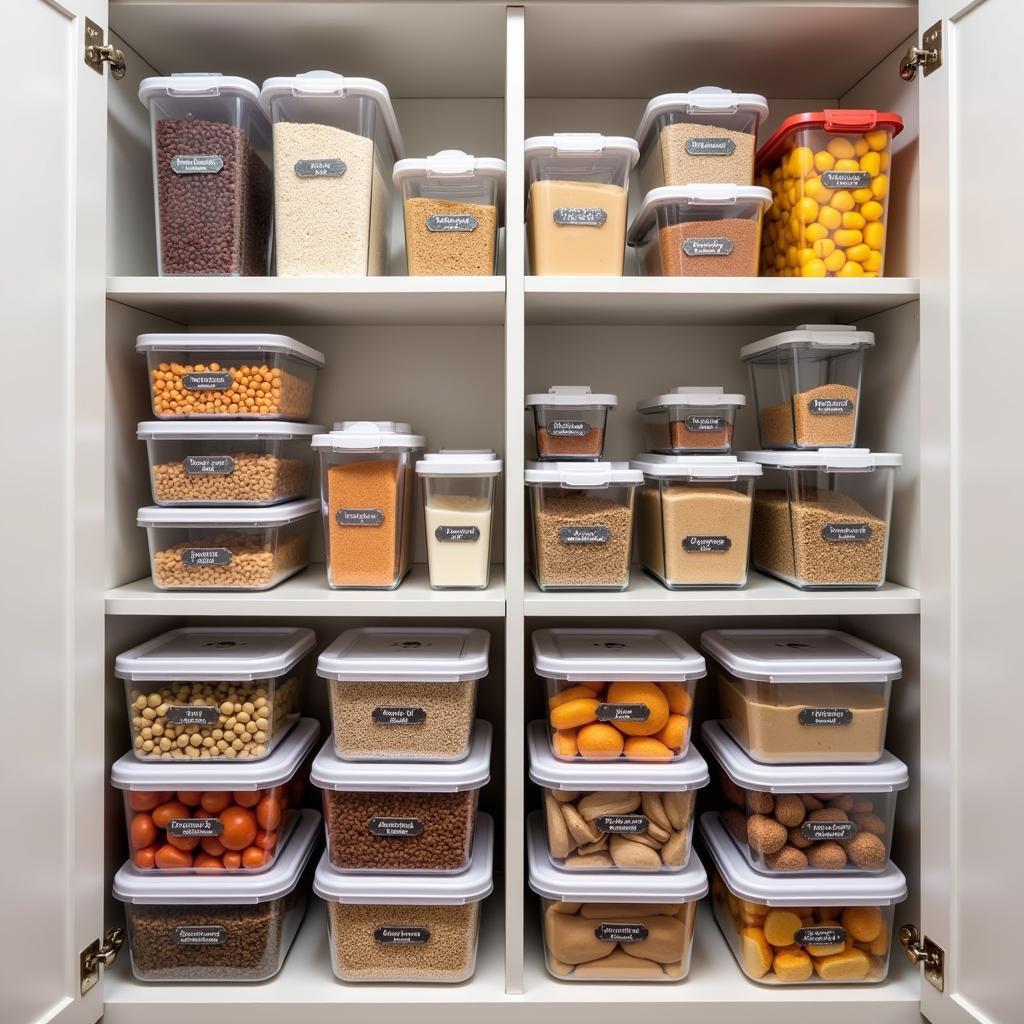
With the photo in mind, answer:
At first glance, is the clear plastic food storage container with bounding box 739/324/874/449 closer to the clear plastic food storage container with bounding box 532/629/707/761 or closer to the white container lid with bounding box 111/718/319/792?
the clear plastic food storage container with bounding box 532/629/707/761

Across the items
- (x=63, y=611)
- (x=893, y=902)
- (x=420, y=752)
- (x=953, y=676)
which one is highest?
(x=63, y=611)

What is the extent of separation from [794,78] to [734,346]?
0.58 m

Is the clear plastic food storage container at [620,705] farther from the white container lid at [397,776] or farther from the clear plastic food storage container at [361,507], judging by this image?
the clear plastic food storage container at [361,507]

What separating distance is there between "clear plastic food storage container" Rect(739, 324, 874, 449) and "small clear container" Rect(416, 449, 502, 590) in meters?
0.57

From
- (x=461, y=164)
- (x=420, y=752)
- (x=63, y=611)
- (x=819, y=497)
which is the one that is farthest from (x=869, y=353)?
(x=63, y=611)

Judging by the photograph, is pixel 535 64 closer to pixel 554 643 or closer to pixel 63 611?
pixel 554 643

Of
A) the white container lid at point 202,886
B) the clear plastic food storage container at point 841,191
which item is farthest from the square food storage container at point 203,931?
the clear plastic food storage container at point 841,191

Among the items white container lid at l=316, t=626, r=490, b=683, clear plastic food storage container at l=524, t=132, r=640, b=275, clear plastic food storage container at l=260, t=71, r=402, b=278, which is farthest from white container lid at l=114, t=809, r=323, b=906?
clear plastic food storage container at l=524, t=132, r=640, b=275

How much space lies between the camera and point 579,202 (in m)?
1.37

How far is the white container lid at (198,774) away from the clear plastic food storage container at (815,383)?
114 centimetres

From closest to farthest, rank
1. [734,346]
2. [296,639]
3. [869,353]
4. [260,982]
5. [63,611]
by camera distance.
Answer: [63,611] < [260,982] < [296,639] < [869,353] < [734,346]

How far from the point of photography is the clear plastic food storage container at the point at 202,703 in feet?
4.40

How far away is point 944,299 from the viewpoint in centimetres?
126

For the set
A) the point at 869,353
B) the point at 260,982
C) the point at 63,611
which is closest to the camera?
the point at 63,611
